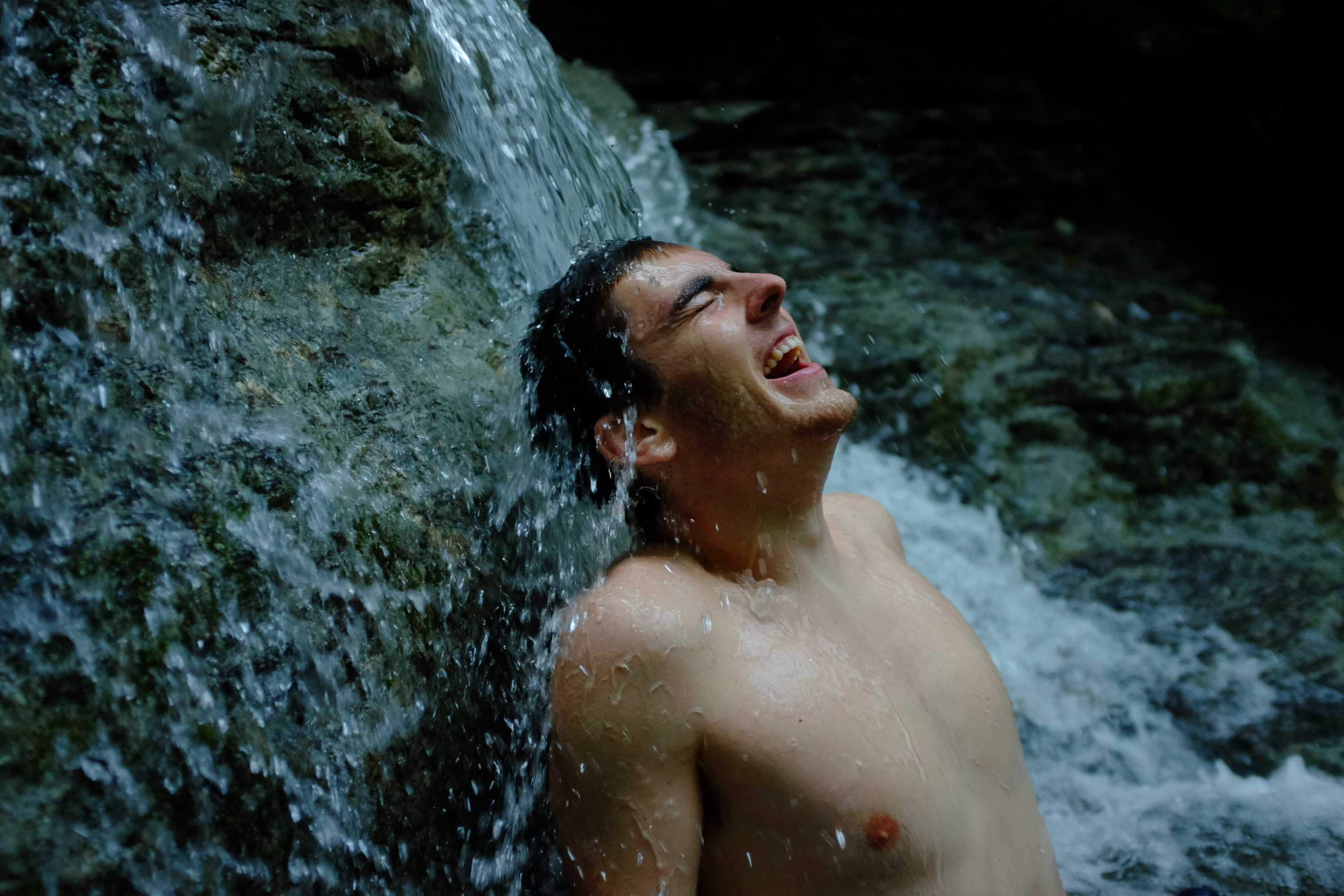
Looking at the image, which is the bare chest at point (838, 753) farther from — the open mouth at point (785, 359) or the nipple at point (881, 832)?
the open mouth at point (785, 359)

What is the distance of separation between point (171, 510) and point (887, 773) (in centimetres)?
123

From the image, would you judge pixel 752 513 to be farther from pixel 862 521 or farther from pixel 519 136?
pixel 519 136

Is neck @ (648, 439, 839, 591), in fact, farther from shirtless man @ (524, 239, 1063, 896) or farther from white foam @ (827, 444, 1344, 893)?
white foam @ (827, 444, 1344, 893)

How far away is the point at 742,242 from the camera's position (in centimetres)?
439

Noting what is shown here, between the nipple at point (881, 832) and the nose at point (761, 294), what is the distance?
0.91m

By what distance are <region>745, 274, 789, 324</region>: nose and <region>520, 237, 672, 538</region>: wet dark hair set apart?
22cm

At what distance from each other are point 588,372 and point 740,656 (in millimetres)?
650

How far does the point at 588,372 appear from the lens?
196cm

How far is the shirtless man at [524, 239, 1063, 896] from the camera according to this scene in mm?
1582

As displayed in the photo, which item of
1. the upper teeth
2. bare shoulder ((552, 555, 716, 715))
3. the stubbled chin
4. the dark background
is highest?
the upper teeth

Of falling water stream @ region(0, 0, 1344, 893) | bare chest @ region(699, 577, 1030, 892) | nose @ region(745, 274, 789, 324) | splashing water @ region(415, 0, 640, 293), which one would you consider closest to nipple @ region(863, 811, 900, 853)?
bare chest @ region(699, 577, 1030, 892)

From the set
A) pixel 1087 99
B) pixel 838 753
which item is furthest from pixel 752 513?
pixel 1087 99

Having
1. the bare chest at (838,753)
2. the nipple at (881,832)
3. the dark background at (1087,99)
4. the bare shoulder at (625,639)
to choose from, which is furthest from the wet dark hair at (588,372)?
the dark background at (1087,99)

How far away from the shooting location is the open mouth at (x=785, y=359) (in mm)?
1885
